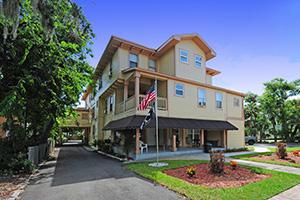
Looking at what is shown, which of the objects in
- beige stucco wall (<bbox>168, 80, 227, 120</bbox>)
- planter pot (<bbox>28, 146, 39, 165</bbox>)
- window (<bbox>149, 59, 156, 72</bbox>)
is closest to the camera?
planter pot (<bbox>28, 146, 39, 165</bbox>)

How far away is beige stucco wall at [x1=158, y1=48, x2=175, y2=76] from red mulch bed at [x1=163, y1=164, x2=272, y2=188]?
10035mm

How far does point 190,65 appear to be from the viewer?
56.2ft

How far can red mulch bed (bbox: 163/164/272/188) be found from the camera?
6.25 meters

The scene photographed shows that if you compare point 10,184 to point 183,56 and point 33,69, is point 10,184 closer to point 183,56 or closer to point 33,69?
point 33,69

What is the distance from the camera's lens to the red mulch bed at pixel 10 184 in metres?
5.66

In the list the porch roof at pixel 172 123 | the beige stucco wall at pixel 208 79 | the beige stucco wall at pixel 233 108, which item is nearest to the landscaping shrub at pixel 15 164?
the porch roof at pixel 172 123

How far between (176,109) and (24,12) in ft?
39.9

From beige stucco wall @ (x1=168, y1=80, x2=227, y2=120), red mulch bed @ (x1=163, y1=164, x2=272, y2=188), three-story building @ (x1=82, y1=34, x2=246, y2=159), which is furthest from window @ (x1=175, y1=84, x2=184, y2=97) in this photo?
red mulch bed @ (x1=163, y1=164, x2=272, y2=188)

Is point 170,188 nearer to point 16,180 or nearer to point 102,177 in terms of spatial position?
point 102,177

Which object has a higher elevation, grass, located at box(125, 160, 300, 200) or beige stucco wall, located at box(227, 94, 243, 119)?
beige stucco wall, located at box(227, 94, 243, 119)

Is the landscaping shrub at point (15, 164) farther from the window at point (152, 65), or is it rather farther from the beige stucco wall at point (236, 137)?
the beige stucco wall at point (236, 137)

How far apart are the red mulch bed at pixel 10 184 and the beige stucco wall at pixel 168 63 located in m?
13.0

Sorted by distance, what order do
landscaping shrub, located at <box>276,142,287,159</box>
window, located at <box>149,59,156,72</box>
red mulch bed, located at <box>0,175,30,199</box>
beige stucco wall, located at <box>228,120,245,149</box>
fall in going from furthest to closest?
beige stucco wall, located at <box>228,120,245,149</box> → window, located at <box>149,59,156,72</box> → landscaping shrub, located at <box>276,142,287,159</box> → red mulch bed, located at <box>0,175,30,199</box>

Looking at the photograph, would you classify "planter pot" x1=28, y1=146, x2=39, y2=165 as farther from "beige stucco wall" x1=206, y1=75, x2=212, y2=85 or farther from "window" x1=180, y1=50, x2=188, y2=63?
"beige stucco wall" x1=206, y1=75, x2=212, y2=85
